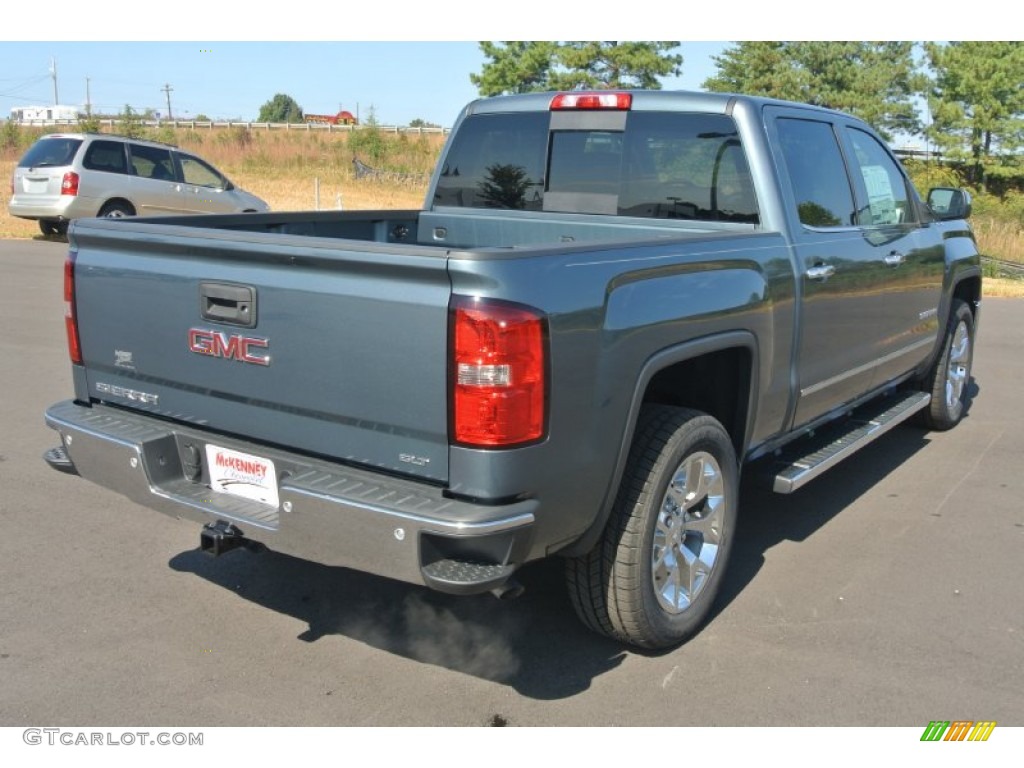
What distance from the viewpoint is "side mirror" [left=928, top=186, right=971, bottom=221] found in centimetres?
612

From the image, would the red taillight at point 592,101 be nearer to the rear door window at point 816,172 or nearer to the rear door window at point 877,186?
the rear door window at point 816,172

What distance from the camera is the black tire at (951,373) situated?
6594 millimetres

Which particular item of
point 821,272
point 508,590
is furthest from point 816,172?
point 508,590

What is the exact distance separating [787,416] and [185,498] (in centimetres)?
256

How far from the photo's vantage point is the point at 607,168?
475 cm

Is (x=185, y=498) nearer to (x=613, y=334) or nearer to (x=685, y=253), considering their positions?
(x=613, y=334)

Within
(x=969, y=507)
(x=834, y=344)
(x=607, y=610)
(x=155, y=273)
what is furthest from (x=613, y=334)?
(x=969, y=507)

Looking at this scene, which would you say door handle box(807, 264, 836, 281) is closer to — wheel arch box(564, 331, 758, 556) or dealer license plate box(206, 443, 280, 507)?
wheel arch box(564, 331, 758, 556)

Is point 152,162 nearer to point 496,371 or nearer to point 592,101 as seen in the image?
point 592,101

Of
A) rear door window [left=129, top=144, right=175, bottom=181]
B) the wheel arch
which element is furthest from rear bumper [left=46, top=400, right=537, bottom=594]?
rear door window [left=129, top=144, right=175, bottom=181]

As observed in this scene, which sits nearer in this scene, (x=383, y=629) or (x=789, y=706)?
(x=789, y=706)

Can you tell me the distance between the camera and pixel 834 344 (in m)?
4.62

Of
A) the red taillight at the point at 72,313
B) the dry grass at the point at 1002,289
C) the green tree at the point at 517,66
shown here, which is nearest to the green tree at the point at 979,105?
the green tree at the point at 517,66

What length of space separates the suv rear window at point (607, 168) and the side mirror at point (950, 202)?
2.36 m
